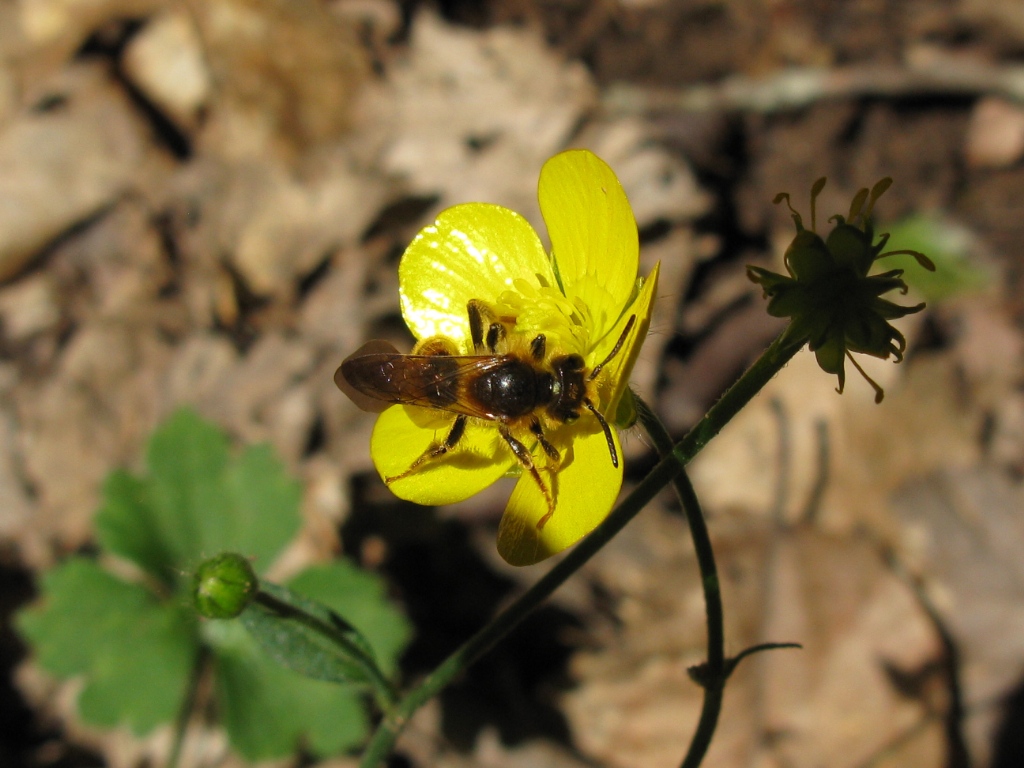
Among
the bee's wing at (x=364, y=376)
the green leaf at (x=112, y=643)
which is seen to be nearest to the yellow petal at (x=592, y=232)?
the bee's wing at (x=364, y=376)

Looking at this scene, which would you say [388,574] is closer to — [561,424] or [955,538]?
[561,424]

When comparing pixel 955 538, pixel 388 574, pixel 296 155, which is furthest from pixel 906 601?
pixel 296 155

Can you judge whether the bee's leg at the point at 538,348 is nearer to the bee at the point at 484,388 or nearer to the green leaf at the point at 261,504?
the bee at the point at 484,388

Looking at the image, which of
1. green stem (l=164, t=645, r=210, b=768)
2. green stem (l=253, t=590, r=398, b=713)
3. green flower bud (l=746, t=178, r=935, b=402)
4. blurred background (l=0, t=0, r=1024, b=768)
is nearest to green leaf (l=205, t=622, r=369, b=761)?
green stem (l=164, t=645, r=210, b=768)

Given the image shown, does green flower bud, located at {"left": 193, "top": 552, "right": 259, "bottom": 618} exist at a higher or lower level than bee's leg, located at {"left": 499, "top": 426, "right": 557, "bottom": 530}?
lower

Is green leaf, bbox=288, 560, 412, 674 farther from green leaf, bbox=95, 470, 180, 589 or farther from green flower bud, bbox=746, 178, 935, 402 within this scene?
green flower bud, bbox=746, 178, 935, 402

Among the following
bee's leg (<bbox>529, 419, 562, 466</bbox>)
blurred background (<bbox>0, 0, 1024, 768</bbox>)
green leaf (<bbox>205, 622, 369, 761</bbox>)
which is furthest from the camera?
blurred background (<bbox>0, 0, 1024, 768</bbox>)
